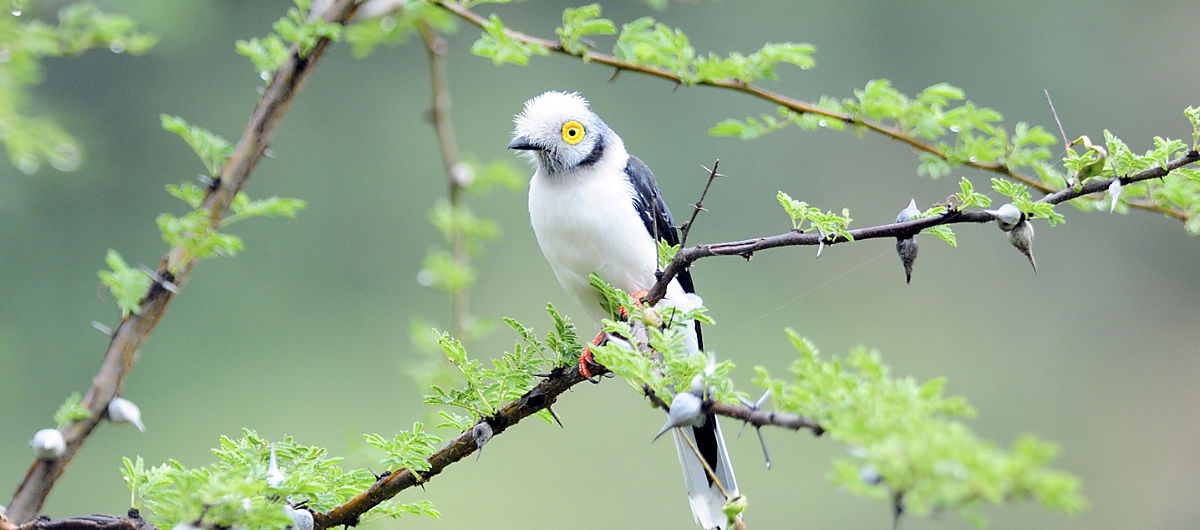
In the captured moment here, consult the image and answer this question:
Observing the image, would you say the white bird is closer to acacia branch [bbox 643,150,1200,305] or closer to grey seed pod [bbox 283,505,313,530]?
acacia branch [bbox 643,150,1200,305]

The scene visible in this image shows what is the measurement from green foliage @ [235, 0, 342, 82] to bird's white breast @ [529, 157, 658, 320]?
3.15 ft

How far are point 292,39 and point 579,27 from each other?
1.63ft

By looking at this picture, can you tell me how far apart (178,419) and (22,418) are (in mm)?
1254

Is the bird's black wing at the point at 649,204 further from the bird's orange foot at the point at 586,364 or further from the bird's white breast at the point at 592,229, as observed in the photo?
the bird's orange foot at the point at 586,364

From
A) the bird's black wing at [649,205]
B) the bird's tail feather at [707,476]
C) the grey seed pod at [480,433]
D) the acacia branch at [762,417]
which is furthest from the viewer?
the bird's black wing at [649,205]

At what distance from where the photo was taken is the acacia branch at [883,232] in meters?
1.44

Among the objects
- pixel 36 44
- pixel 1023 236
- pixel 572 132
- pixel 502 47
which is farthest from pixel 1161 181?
pixel 36 44

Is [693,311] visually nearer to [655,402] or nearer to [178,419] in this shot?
[655,402]

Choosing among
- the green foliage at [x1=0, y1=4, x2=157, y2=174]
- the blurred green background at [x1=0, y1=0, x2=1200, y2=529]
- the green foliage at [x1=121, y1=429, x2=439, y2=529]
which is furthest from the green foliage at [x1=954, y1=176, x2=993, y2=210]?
the blurred green background at [x1=0, y1=0, x2=1200, y2=529]

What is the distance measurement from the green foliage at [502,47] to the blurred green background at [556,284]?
5904mm

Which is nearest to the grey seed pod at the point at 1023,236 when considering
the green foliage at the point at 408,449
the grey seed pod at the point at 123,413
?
the green foliage at the point at 408,449

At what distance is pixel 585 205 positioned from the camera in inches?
110

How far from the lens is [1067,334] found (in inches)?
339

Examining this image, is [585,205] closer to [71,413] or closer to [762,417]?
[71,413]
